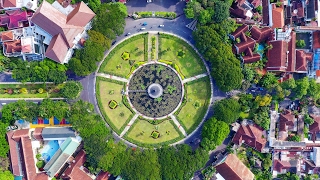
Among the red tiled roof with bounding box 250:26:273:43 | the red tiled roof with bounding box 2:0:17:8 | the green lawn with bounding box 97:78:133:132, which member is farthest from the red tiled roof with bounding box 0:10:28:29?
the red tiled roof with bounding box 250:26:273:43

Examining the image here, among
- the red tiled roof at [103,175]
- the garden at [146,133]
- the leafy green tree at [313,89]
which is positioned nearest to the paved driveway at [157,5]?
the garden at [146,133]

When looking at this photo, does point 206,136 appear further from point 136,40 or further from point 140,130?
point 136,40

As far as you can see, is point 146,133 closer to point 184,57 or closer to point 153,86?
point 153,86

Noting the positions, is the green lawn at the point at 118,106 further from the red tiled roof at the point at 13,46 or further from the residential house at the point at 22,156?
the red tiled roof at the point at 13,46

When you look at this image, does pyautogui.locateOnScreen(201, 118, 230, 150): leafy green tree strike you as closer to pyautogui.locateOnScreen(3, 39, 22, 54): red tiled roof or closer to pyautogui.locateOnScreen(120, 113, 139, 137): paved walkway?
pyautogui.locateOnScreen(120, 113, 139, 137): paved walkway

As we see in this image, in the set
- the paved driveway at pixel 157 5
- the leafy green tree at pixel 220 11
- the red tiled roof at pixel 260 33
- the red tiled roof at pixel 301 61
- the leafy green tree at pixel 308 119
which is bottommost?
the leafy green tree at pixel 308 119
